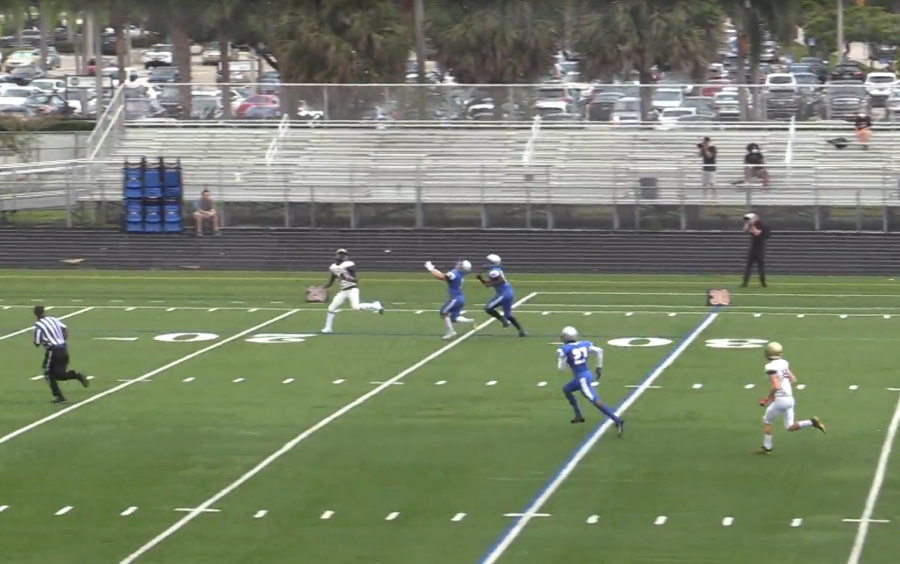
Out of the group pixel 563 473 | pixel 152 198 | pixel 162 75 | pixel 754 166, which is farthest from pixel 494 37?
pixel 563 473

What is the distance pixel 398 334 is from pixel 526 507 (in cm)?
1351

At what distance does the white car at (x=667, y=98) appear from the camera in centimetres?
5066

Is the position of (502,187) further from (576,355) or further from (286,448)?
(286,448)

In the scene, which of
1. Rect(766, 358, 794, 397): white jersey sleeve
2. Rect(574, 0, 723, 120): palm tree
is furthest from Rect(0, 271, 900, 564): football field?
Rect(574, 0, 723, 120): palm tree

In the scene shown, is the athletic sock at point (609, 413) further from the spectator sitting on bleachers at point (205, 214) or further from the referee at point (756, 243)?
the spectator sitting on bleachers at point (205, 214)

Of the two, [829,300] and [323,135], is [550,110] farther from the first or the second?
[829,300]

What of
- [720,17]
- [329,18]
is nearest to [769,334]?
[329,18]

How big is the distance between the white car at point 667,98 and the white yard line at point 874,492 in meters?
26.0

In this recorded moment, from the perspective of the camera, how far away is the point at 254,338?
32.7 m

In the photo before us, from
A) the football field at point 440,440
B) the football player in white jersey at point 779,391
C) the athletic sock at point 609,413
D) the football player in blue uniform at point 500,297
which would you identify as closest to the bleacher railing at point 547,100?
the football field at point 440,440

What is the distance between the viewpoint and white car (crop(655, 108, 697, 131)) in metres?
50.8

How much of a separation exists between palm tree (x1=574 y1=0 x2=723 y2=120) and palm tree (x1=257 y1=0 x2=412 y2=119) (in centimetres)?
704

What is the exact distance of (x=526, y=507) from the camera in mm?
19797

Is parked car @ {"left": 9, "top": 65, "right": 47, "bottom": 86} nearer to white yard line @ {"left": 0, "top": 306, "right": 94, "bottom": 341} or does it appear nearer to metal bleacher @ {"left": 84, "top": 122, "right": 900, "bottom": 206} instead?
metal bleacher @ {"left": 84, "top": 122, "right": 900, "bottom": 206}
